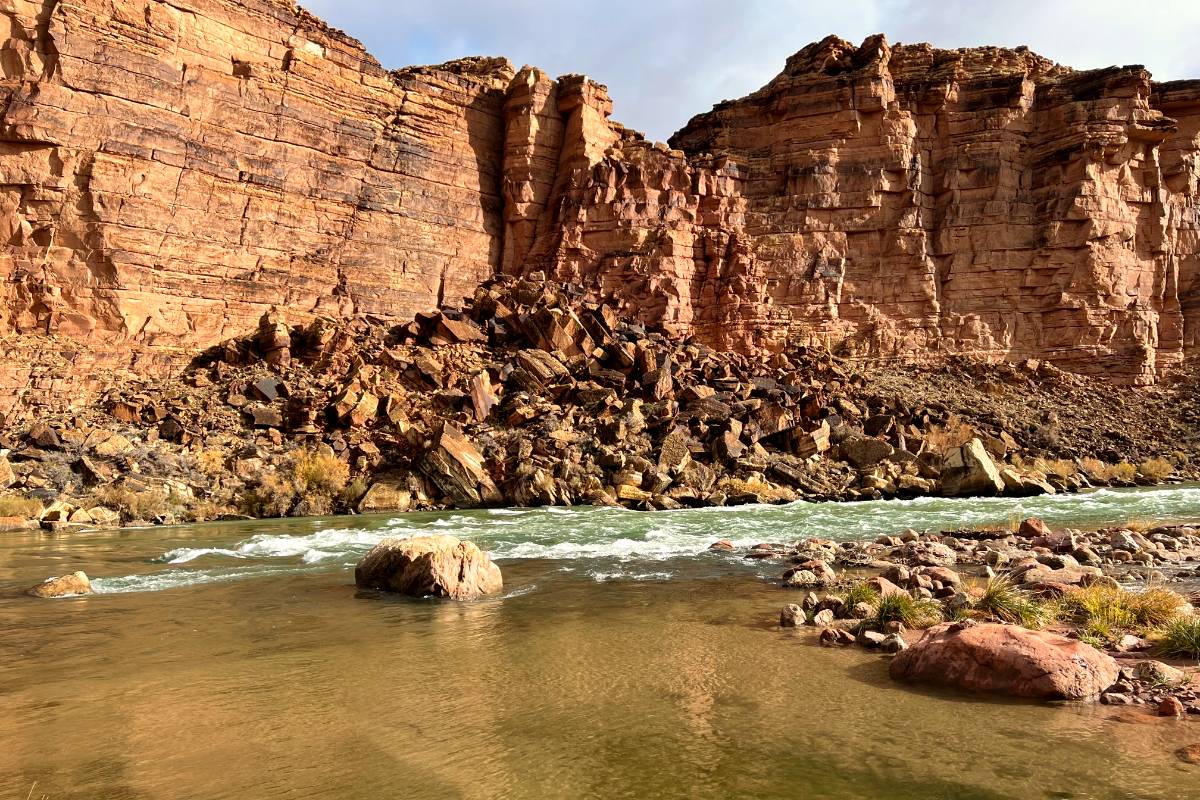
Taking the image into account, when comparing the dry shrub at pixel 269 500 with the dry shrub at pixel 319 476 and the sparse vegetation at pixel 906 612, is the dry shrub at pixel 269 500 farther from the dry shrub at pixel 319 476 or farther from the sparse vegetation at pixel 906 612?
the sparse vegetation at pixel 906 612

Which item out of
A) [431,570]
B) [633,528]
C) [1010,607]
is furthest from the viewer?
[633,528]

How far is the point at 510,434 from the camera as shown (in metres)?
23.9

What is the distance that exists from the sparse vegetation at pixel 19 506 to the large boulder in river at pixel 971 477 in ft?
81.3

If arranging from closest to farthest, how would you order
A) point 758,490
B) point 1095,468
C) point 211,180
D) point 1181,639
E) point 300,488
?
point 1181,639, point 300,488, point 758,490, point 1095,468, point 211,180

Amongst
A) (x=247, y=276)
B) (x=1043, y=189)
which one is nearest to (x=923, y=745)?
(x=247, y=276)

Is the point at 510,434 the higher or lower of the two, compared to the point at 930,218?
lower

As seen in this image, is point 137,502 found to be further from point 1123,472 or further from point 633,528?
point 1123,472

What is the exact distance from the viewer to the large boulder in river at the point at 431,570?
892cm

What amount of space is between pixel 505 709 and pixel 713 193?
38585 millimetres

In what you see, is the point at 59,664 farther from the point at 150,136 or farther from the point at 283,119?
the point at 283,119

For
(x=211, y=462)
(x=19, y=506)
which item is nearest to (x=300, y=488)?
(x=211, y=462)

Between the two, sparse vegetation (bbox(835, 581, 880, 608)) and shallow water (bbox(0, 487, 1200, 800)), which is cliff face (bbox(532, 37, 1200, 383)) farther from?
shallow water (bbox(0, 487, 1200, 800))

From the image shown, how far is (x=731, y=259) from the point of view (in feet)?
128

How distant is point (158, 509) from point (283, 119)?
20.2 meters
